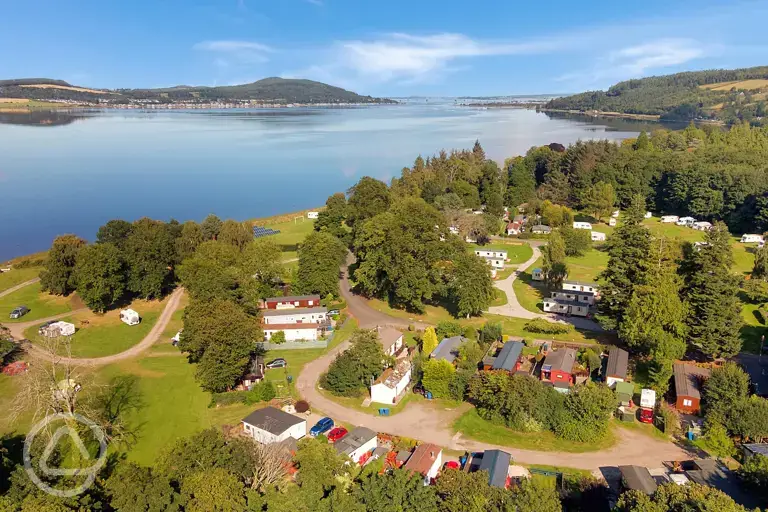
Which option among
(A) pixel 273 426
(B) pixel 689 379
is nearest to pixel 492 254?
(B) pixel 689 379

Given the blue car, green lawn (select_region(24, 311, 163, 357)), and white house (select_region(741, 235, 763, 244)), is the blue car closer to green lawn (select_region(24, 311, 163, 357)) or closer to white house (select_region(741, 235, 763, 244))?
green lawn (select_region(24, 311, 163, 357))

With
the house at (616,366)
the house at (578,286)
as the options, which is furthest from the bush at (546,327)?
the house at (578,286)

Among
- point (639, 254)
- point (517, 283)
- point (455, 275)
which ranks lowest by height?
point (517, 283)

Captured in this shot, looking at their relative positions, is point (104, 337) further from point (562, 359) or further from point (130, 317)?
point (562, 359)

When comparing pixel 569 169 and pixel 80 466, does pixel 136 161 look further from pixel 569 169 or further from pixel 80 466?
pixel 80 466

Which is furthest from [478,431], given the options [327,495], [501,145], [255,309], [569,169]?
[501,145]
